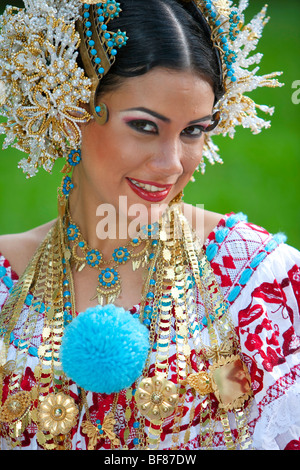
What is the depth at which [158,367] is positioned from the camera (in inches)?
83.3

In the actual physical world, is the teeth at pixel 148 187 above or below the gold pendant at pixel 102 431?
above

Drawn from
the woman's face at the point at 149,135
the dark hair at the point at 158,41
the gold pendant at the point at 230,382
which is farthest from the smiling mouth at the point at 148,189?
the gold pendant at the point at 230,382

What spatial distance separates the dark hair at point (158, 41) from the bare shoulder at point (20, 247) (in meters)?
0.67

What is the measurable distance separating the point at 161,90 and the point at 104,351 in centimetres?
78

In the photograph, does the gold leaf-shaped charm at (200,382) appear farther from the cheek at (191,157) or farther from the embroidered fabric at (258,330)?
the cheek at (191,157)

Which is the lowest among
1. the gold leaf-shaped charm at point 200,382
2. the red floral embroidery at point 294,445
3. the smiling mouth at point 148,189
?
the red floral embroidery at point 294,445

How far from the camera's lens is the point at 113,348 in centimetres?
209

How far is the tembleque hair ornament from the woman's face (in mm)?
69

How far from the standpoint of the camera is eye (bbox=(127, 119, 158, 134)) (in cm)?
207

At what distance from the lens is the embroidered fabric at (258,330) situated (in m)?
2.02

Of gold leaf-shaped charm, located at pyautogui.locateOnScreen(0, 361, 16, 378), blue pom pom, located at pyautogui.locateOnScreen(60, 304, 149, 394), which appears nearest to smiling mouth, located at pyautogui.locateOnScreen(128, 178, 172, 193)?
blue pom pom, located at pyautogui.locateOnScreen(60, 304, 149, 394)

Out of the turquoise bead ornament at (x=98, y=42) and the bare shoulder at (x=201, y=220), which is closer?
the turquoise bead ornament at (x=98, y=42)
